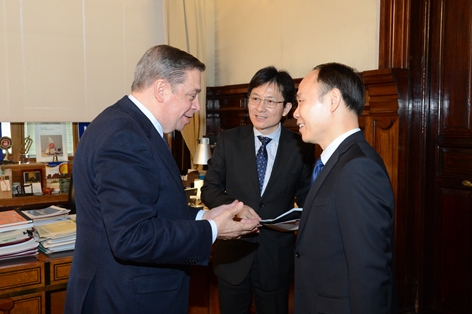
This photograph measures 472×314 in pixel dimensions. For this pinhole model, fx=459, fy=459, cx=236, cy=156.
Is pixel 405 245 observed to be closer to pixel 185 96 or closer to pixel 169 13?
pixel 185 96

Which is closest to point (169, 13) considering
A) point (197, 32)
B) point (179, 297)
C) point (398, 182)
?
point (197, 32)

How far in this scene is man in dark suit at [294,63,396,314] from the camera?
1507mm

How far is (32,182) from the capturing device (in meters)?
4.74

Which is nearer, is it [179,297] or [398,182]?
[179,297]

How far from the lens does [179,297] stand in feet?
5.76

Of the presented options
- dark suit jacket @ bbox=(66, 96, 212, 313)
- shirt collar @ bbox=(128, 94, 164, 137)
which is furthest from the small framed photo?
shirt collar @ bbox=(128, 94, 164, 137)

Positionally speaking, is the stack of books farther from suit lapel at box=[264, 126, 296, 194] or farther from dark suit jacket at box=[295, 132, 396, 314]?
dark suit jacket at box=[295, 132, 396, 314]

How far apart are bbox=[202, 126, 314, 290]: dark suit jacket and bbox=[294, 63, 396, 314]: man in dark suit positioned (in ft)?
2.58

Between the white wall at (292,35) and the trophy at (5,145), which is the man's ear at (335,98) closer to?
the white wall at (292,35)

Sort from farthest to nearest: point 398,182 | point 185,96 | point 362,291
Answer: point 398,182 < point 185,96 < point 362,291

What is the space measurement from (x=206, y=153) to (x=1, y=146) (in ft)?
6.97

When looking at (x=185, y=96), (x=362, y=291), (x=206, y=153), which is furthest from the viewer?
(x=206, y=153)

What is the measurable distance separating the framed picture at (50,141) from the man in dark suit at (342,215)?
386 centimetres

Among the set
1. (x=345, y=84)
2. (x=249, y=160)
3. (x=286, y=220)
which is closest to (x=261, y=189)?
(x=249, y=160)
